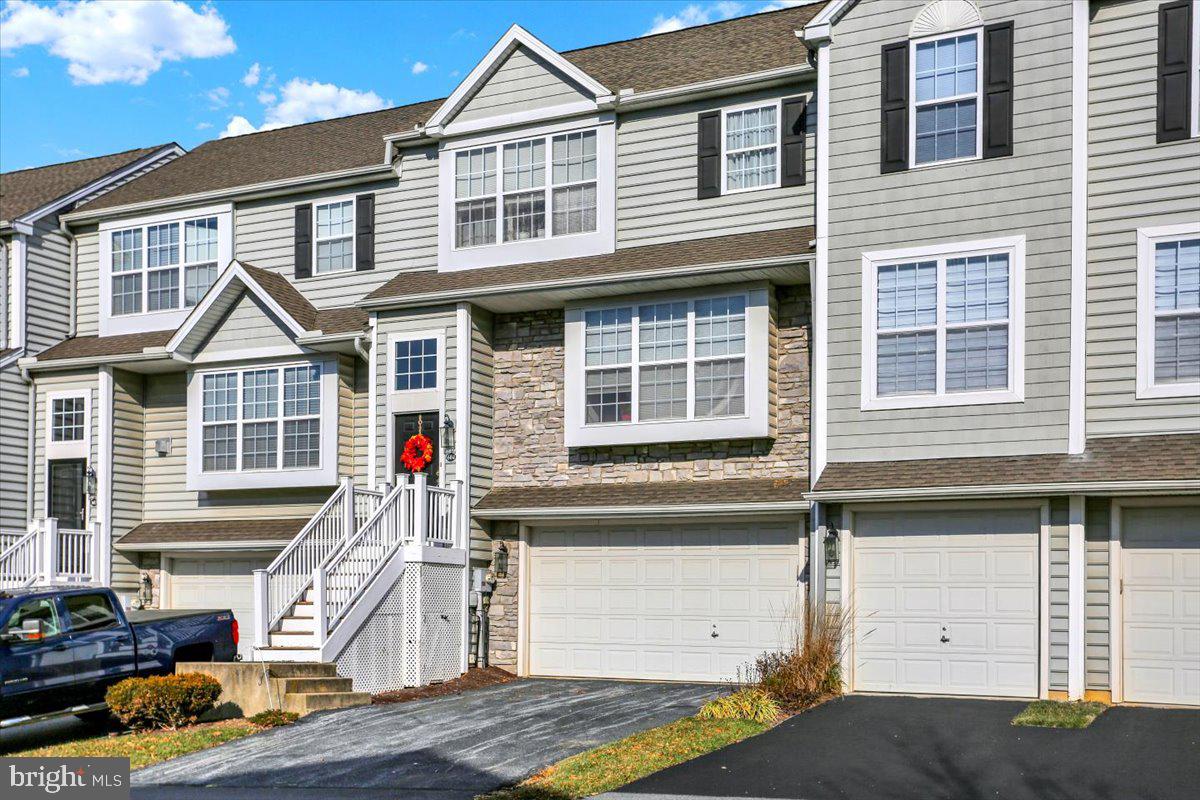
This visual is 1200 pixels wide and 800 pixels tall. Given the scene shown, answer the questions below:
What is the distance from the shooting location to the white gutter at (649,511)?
745 inches

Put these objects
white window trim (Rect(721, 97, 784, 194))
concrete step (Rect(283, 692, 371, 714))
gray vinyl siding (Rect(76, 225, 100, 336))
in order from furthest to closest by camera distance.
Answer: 1. gray vinyl siding (Rect(76, 225, 100, 336))
2. white window trim (Rect(721, 97, 784, 194))
3. concrete step (Rect(283, 692, 371, 714))

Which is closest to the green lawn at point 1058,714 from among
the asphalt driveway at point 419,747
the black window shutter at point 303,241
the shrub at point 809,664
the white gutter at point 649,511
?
the shrub at point 809,664

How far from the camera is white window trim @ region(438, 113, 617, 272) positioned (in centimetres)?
2116

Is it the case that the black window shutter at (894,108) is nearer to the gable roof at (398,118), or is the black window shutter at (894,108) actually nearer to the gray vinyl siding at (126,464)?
the gable roof at (398,118)

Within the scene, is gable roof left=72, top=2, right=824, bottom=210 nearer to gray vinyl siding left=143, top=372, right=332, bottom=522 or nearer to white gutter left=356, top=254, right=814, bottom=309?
white gutter left=356, top=254, right=814, bottom=309

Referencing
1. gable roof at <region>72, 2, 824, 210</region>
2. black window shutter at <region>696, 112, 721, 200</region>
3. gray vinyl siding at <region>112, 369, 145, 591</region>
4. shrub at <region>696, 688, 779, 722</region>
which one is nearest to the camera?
shrub at <region>696, 688, 779, 722</region>

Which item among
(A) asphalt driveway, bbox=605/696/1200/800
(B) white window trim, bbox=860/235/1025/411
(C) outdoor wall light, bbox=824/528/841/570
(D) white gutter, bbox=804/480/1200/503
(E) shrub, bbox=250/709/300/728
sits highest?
(B) white window trim, bbox=860/235/1025/411

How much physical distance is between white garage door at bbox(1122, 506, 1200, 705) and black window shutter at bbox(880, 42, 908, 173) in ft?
17.1

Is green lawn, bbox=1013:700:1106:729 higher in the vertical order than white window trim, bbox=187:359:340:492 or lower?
lower

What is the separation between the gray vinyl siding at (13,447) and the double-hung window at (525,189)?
901cm

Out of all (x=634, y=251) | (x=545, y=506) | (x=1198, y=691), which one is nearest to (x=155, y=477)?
(x=545, y=506)

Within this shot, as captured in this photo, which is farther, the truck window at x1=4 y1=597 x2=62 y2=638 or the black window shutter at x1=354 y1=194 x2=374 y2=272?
the black window shutter at x1=354 y1=194 x2=374 y2=272
